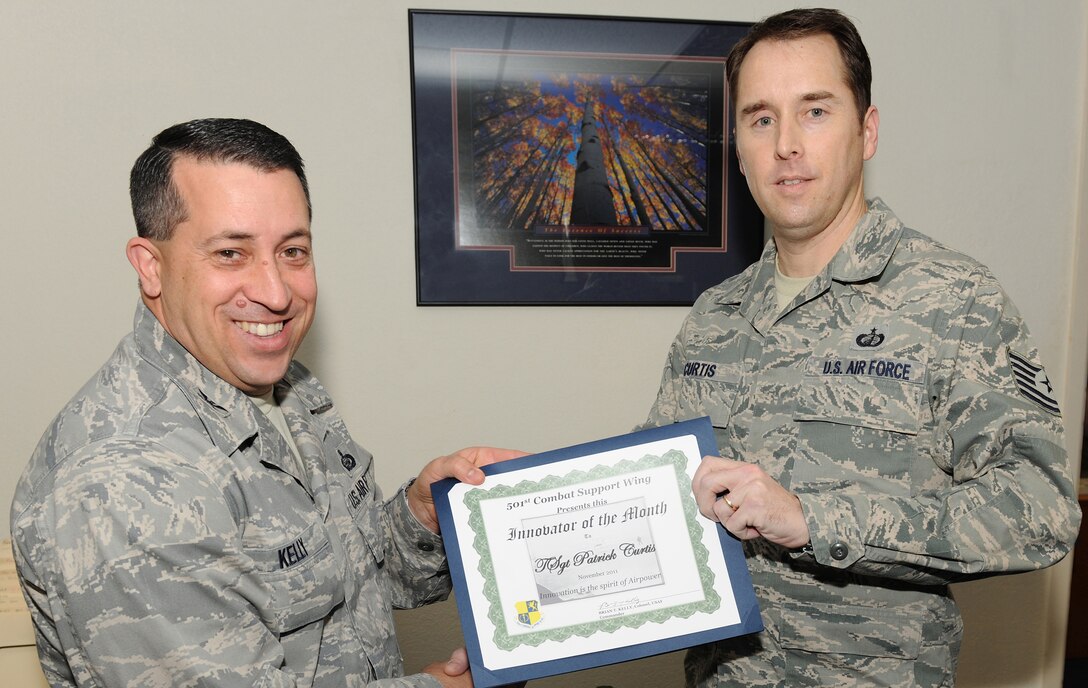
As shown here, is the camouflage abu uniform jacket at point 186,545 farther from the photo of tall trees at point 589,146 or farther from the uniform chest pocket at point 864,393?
the photo of tall trees at point 589,146

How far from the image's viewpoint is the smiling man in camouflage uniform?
1.07m

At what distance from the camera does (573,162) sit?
2389mm

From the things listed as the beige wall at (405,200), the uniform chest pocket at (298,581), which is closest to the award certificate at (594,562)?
the uniform chest pocket at (298,581)

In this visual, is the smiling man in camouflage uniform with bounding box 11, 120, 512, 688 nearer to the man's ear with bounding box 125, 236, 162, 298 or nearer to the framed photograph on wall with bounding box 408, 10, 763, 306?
the man's ear with bounding box 125, 236, 162, 298

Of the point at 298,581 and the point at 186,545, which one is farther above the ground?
the point at 186,545

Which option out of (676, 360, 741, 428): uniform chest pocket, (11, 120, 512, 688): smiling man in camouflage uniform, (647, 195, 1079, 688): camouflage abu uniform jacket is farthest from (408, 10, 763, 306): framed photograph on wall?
(11, 120, 512, 688): smiling man in camouflage uniform

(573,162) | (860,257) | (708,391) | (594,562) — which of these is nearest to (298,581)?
(594,562)

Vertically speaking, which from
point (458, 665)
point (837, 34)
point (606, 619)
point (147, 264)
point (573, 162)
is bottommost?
point (458, 665)

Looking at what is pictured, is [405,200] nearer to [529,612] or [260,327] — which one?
[260,327]

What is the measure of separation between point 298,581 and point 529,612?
38cm

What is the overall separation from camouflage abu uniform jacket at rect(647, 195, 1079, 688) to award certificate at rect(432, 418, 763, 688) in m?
0.17

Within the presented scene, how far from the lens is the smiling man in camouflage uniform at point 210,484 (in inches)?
42.1

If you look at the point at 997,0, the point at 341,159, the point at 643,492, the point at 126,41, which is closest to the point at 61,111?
the point at 126,41

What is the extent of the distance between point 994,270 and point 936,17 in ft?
2.65
